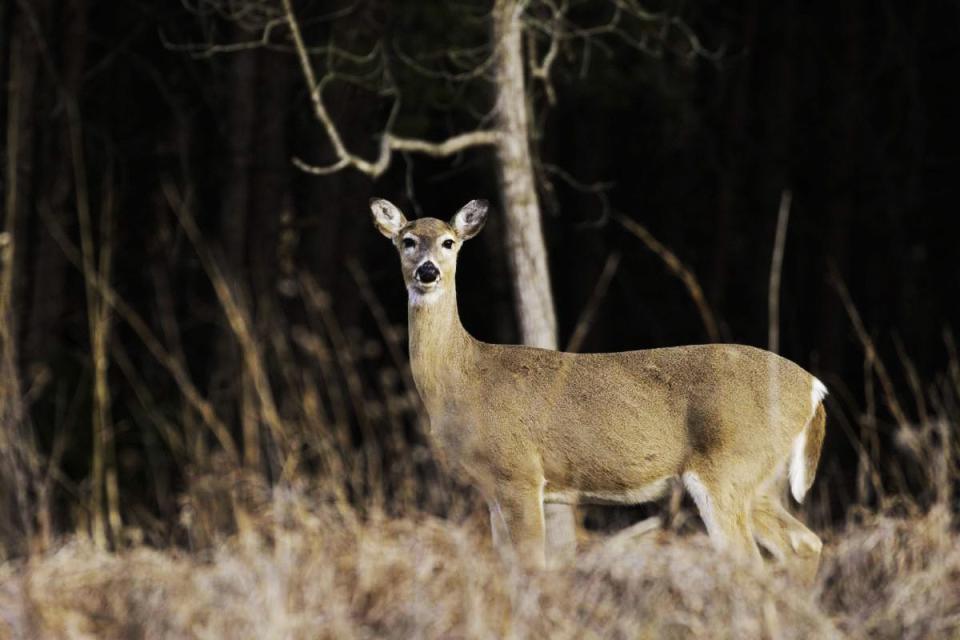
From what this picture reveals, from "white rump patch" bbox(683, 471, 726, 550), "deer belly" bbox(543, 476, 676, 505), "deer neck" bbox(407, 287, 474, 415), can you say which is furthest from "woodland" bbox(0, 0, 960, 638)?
"white rump patch" bbox(683, 471, 726, 550)


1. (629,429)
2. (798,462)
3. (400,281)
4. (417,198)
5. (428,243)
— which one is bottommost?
(400,281)

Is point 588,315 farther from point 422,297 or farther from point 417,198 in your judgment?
point 417,198

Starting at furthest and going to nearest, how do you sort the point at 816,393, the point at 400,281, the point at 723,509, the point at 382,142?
the point at 400,281
the point at 382,142
the point at 816,393
the point at 723,509

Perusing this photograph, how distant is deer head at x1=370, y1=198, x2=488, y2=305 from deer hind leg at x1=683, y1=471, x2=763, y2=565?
4.16 ft

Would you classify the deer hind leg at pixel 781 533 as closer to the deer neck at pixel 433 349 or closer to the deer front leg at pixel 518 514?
the deer front leg at pixel 518 514

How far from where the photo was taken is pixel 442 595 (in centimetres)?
400

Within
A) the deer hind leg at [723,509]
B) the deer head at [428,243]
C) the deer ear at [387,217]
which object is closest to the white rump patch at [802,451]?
the deer hind leg at [723,509]

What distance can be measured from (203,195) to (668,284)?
5424 millimetres

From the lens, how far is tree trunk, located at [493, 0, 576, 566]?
7309mm

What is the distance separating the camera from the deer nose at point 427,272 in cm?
598

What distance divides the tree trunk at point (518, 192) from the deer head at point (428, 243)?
2.81 ft

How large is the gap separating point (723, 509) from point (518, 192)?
2.18 meters

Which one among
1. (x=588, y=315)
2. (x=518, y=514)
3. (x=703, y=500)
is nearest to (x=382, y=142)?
(x=588, y=315)

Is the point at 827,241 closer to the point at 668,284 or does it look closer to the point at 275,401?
the point at 668,284
